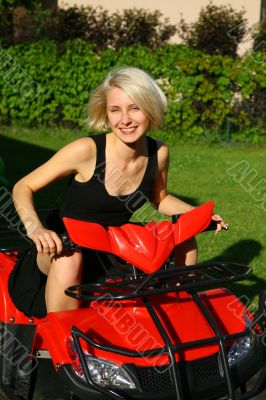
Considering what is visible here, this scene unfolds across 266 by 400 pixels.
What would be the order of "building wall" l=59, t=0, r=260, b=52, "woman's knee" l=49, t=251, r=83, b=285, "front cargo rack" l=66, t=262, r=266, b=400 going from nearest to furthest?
1. "front cargo rack" l=66, t=262, r=266, b=400
2. "woman's knee" l=49, t=251, r=83, b=285
3. "building wall" l=59, t=0, r=260, b=52

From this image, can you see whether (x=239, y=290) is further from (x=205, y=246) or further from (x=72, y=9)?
(x=72, y=9)

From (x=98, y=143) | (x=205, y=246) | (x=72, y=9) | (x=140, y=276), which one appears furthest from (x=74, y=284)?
(x=72, y=9)

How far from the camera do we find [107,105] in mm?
3004

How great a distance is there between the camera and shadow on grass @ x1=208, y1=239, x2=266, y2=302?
4773 millimetres

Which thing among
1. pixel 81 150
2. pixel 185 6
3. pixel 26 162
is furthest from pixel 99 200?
pixel 185 6

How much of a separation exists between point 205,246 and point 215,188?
2.55 metres

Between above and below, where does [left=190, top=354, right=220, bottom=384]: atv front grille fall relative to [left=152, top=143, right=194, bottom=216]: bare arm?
below

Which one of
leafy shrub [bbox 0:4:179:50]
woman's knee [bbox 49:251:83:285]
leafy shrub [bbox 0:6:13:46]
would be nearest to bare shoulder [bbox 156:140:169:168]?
woman's knee [bbox 49:251:83:285]

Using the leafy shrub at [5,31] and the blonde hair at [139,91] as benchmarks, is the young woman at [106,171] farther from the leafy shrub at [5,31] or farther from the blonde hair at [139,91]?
the leafy shrub at [5,31]

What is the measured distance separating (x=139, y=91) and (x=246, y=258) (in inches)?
121

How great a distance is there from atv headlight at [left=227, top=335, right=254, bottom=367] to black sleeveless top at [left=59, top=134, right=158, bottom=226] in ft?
2.60

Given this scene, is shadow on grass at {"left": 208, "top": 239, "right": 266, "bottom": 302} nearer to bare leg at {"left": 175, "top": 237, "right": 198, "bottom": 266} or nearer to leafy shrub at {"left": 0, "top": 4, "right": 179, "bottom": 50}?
bare leg at {"left": 175, "top": 237, "right": 198, "bottom": 266}

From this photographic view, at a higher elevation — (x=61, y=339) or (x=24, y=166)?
(x=61, y=339)

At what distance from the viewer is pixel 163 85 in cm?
1180
